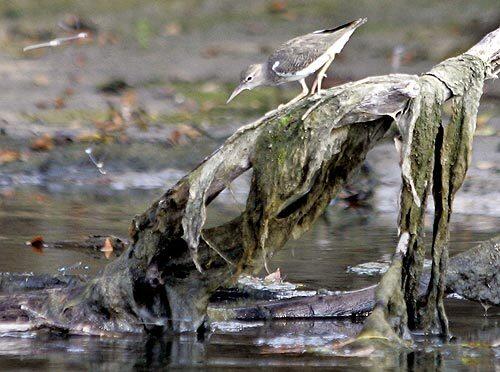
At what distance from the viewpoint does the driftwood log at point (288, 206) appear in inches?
283

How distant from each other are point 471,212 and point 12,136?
18.7 ft

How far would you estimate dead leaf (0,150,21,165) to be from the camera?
15156 mm

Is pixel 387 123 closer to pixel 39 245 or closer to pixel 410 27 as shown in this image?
pixel 39 245

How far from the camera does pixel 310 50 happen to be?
9.00 metres

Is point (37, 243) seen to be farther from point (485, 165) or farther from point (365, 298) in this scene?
point (485, 165)

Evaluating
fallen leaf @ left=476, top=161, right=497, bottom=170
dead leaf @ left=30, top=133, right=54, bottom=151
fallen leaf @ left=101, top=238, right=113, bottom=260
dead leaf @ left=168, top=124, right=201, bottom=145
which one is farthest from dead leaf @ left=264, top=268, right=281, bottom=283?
dead leaf @ left=30, top=133, right=54, bottom=151

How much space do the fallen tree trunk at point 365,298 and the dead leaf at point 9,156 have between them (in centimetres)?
757

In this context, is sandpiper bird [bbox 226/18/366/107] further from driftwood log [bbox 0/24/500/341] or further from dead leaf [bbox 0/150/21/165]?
dead leaf [bbox 0/150/21/165]

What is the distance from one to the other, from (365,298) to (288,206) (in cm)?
83

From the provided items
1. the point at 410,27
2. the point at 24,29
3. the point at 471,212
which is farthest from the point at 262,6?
the point at 471,212

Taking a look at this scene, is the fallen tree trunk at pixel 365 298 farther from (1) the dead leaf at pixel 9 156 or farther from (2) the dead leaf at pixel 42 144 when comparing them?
(2) the dead leaf at pixel 42 144

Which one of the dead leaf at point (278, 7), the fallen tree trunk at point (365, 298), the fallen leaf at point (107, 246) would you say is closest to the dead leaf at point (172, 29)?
the dead leaf at point (278, 7)

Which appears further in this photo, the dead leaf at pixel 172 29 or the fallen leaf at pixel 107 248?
the dead leaf at pixel 172 29

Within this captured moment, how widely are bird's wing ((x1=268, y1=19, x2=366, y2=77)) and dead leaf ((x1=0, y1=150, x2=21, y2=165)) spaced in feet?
22.0
